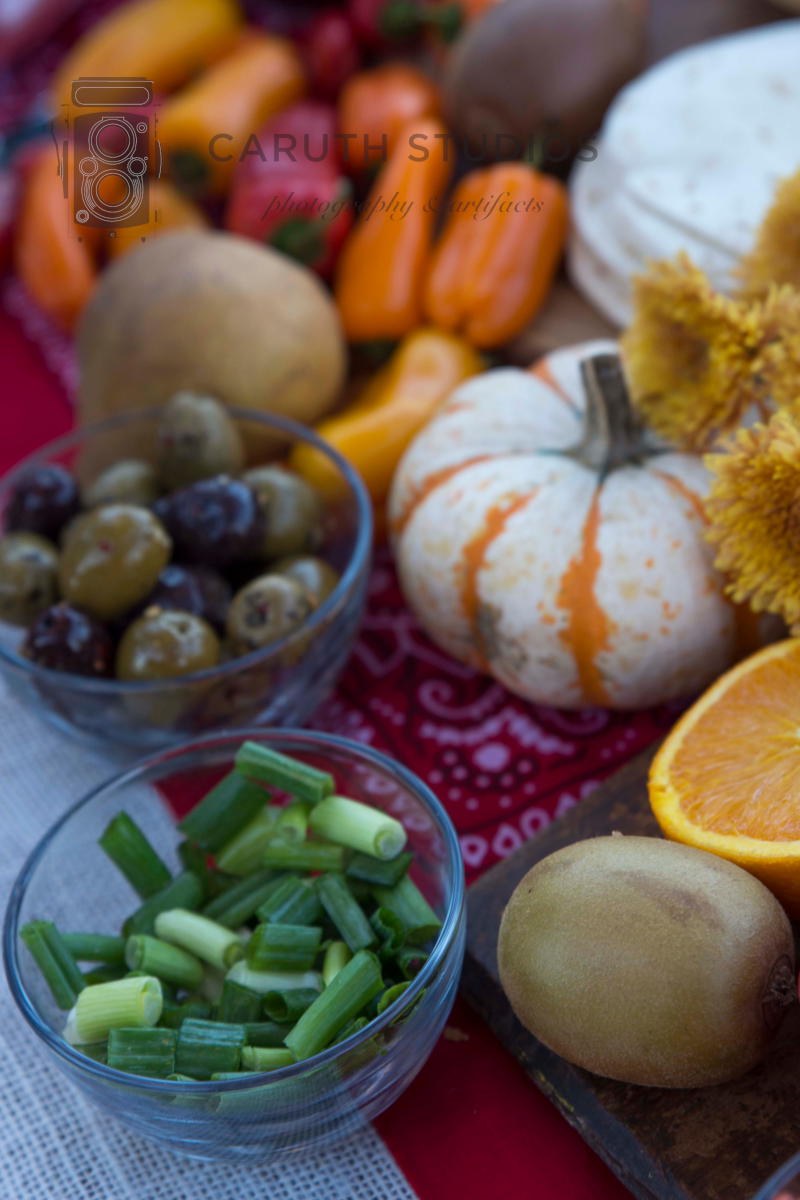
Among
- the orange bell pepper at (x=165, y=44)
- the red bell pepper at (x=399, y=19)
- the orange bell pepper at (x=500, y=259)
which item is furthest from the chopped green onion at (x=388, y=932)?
the orange bell pepper at (x=165, y=44)

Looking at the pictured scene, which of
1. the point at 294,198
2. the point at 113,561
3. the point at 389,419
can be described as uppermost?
the point at 294,198

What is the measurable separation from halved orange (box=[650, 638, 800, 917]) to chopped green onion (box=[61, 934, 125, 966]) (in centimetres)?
43

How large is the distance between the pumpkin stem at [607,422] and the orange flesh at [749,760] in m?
0.29

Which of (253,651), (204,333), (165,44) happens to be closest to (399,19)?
(165,44)

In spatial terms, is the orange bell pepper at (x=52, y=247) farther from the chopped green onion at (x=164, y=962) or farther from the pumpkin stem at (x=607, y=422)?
the chopped green onion at (x=164, y=962)

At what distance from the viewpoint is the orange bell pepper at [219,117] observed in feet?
5.39

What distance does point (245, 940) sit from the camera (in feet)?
2.64

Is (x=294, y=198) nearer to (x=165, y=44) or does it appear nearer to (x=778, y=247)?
(x=165, y=44)

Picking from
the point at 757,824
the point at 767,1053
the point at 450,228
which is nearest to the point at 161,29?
the point at 450,228

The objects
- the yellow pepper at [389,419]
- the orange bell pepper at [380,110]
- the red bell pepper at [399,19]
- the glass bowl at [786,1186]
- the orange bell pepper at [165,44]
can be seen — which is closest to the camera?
the glass bowl at [786,1186]

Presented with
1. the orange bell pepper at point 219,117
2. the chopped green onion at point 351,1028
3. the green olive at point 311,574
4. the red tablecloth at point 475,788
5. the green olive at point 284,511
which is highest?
the orange bell pepper at point 219,117

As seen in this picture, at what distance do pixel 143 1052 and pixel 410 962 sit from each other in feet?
0.64

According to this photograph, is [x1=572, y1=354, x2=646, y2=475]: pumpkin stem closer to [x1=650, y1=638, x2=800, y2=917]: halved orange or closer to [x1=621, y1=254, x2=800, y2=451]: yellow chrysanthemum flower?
[x1=621, y1=254, x2=800, y2=451]: yellow chrysanthemum flower

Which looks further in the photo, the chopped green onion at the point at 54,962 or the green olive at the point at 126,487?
the green olive at the point at 126,487
